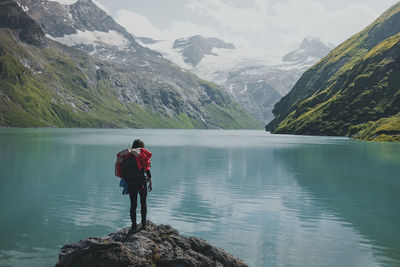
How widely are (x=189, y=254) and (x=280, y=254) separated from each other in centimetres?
698

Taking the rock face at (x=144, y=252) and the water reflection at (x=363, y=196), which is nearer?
the rock face at (x=144, y=252)

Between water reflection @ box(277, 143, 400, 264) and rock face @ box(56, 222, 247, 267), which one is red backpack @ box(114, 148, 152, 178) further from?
water reflection @ box(277, 143, 400, 264)

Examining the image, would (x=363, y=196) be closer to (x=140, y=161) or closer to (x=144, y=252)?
(x=140, y=161)

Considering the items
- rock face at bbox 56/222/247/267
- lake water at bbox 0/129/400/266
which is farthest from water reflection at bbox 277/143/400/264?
rock face at bbox 56/222/247/267

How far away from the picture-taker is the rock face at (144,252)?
15445 millimetres

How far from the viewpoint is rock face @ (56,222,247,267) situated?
50.7 feet

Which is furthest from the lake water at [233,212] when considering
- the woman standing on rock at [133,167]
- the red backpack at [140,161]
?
the red backpack at [140,161]

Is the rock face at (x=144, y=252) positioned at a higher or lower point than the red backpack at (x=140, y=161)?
lower

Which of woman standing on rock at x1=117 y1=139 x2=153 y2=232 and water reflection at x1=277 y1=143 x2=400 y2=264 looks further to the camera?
water reflection at x1=277 y1=143 x2=400 y2=264

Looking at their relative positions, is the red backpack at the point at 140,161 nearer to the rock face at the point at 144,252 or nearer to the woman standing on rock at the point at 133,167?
the woman standing on rock at the point at 133,167

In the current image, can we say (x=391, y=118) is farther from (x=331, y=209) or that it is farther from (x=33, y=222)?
(x=33, y=222)

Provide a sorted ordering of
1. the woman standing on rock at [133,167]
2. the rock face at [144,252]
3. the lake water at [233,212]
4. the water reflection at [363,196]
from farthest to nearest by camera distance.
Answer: the water reflection at [363,196] < the lake water at [233,212] < the woman standing on rock at [133,167] < the rock face at [144,252]

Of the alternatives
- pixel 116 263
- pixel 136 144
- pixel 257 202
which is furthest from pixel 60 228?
pixel 257 202

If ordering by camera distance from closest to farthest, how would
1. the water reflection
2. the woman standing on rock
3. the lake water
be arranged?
the woman standing on rock, the lake water, the water reflection
